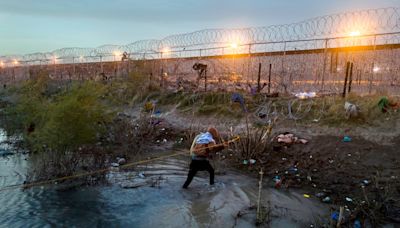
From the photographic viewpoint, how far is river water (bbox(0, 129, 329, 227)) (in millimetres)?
6906

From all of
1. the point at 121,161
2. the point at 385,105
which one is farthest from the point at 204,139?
the point at 385,105

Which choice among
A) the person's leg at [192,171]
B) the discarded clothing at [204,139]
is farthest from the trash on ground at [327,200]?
the person's leg at [192,171]

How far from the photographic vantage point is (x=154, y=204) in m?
7.75

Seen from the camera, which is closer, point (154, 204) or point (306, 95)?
point (154, 204)

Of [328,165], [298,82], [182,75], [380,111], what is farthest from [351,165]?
[182,75]

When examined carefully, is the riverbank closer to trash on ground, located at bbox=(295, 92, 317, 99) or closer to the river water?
the river water

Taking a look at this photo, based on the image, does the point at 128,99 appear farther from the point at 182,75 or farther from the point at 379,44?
the point at 379,44

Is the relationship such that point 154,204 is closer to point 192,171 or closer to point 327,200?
point 192,171

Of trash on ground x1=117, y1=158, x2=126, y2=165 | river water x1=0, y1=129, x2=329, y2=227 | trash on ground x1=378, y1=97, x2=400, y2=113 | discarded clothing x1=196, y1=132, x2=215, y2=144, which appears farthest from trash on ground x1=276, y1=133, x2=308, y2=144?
trash on ground x1=117, y1=158, x2=126, y2=165

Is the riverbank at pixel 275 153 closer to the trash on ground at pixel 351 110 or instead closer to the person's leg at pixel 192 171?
the trash on ground at pixel 351 110

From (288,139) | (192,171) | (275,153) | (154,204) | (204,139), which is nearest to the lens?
(154,204)

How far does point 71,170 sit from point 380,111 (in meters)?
9.10

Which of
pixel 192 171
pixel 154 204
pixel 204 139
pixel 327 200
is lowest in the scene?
pixel 154 204

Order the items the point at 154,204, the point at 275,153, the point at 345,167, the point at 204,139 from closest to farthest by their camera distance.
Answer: the point at 154,204
the point at 204,139
the point at 345,167
the point at 275,153
